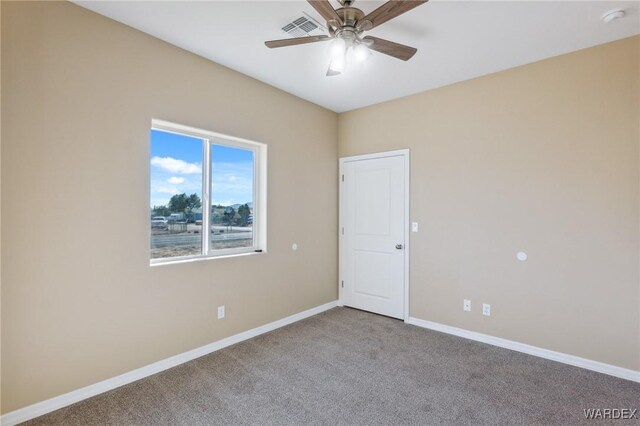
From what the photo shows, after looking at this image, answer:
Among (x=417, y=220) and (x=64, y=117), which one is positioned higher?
(x=64, y=117)

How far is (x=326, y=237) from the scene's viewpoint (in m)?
4.29

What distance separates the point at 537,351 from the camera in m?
2.92

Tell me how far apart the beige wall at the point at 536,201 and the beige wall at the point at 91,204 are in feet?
7.11

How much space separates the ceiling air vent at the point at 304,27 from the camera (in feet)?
7.50

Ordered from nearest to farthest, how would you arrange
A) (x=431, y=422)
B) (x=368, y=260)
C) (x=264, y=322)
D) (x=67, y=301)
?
(x=431, y=422) → (x=67, y=301) → (x=264, y=322) → (x=368, y=260)

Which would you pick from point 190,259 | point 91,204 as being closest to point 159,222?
point 190,259

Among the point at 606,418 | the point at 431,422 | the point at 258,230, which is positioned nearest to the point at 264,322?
the point at 258,230

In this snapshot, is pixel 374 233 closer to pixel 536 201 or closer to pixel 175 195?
pixel 536 201

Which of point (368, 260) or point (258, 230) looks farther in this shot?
point (368, 260)

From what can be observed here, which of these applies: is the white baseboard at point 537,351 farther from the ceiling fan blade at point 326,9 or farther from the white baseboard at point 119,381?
the ceiling fan blade at point 326,9

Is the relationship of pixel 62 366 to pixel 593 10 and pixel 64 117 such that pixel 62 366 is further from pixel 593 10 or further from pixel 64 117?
pixel 593 10

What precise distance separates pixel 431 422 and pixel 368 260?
228 cm

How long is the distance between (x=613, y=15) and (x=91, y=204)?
3947 millimetres

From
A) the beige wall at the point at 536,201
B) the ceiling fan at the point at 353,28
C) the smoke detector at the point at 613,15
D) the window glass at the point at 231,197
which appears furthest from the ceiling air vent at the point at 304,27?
the smoke detector at the point at 613,15
